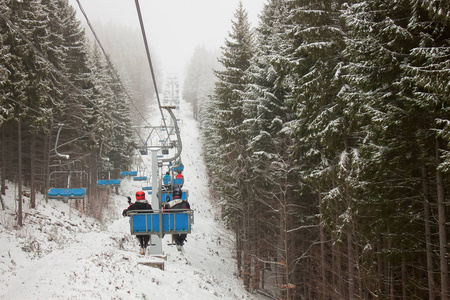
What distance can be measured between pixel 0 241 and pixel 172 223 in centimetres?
848

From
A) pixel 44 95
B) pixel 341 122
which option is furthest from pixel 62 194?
pixel 341 122

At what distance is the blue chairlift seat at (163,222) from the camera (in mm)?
13594

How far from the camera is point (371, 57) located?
984 centimetres

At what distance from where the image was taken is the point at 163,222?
13.6 m

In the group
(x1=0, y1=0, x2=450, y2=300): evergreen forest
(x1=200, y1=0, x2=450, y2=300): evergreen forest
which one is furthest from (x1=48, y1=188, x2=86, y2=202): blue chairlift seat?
(x1=200, y1=0, x2=450, y2=300): evergreen forest

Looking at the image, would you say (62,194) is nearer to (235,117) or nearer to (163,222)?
(235,117)

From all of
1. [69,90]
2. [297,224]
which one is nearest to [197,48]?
[69,90]

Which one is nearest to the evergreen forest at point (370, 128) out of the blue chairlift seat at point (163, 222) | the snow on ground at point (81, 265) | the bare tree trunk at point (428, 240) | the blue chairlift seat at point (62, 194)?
the bare tree trunk at point (428, 240)

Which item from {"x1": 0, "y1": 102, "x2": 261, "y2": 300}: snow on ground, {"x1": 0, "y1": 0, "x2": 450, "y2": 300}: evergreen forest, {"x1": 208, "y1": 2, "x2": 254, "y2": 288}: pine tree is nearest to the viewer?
{"x1": 0, "y1": 0, "x2": 450, "y2": 300}: evergreen forest

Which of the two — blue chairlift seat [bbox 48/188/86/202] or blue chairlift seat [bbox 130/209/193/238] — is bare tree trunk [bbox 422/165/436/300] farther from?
blue chairlift seat [bbox 48/188/86/202]

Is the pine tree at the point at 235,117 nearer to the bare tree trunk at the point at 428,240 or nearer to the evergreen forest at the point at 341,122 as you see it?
the evergreen forest at the point at 341,122

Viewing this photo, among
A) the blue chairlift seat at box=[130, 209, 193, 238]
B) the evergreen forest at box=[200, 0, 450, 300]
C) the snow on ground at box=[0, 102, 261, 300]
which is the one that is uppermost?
the evergreen forest at box=[200, 0, 450, 300]

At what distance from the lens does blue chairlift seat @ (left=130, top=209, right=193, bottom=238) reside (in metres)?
13.6

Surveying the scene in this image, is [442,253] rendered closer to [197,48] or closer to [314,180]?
[314,180]
